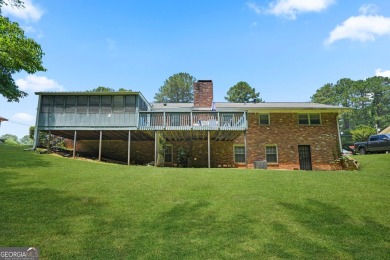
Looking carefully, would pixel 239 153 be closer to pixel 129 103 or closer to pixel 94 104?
pixel 129 103

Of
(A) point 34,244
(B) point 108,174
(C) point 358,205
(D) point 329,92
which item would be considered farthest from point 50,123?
(D) point 329,92

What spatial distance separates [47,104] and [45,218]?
14979 millimetres

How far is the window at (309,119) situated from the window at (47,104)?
1888cm

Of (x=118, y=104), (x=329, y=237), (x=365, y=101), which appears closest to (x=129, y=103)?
(x=118, y=104)

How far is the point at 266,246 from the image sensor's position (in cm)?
484

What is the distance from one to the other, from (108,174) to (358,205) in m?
9.46

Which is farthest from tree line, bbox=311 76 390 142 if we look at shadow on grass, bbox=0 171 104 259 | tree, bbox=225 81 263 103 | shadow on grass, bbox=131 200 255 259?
shadow on grass, bbox=0 171 104 259

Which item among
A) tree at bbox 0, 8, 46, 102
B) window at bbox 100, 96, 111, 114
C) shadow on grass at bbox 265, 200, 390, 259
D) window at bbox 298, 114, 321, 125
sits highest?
tree at bbox 0, 8, 46, 102

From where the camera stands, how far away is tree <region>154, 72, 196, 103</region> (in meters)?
53.1

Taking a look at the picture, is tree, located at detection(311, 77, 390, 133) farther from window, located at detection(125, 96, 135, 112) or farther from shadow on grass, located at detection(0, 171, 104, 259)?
shadow on grass, located at detection(0, 171, 104, 259)

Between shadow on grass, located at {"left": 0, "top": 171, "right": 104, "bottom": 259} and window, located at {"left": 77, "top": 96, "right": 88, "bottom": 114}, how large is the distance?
33.9ft

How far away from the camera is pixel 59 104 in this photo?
60.2 ft

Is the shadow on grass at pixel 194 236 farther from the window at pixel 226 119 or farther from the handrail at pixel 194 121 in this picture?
the window at pixel 226 119

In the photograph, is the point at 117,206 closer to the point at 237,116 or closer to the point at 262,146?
the point at 237,116
